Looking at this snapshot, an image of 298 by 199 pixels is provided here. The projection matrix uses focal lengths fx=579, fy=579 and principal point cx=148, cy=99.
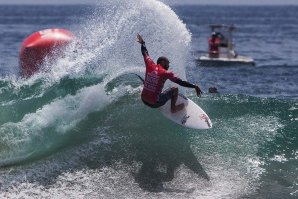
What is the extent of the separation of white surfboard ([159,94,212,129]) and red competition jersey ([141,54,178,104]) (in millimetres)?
670

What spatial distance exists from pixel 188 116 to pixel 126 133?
139 cm

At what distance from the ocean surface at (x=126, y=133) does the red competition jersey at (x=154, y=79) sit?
89 centimetres

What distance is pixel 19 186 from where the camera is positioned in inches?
396

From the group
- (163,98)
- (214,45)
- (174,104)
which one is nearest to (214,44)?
(214,45)

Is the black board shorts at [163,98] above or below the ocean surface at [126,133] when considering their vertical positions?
above

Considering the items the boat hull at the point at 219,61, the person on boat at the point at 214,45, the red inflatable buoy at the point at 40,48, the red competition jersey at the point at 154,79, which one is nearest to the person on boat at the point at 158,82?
the red competition jersey at the point at 154,79

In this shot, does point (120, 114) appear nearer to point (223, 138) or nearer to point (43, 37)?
point (223, 138)

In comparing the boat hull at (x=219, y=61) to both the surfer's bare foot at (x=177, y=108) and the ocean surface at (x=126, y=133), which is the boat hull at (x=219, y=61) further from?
the surfer's bare foot at (x=177, y=108)

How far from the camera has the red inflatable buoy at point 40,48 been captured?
1806cm

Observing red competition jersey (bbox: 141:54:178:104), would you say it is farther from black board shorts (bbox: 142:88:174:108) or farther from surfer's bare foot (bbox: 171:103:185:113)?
surfer's bare foot (bbox: 171:103:185:113)

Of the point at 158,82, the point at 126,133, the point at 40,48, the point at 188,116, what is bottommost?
the point at 126,133

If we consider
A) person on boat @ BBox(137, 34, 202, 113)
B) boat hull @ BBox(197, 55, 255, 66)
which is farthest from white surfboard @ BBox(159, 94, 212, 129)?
boat hull @ BBox(197, 55, 255, 66)

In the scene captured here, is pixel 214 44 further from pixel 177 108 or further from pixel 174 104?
pixel 174 104

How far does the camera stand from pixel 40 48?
18.2 m
